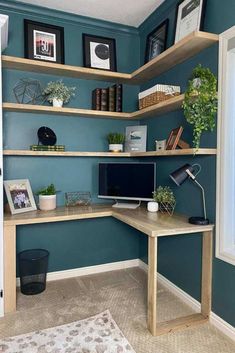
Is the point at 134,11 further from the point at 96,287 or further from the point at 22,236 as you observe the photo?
the point at 96,287

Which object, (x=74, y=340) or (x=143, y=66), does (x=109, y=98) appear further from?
(x=74, y=340)

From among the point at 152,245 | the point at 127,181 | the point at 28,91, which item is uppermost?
the point at 28,91

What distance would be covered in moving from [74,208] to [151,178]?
81 centimetres

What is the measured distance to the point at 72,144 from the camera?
277 centimetres

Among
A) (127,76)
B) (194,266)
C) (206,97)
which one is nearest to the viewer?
(206,97)

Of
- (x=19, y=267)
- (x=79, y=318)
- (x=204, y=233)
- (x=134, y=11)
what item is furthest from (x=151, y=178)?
(x=134, y=11)

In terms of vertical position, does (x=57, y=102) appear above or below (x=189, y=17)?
below

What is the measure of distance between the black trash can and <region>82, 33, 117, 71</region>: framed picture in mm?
1963

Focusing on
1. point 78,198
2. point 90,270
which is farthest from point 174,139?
point 90,270

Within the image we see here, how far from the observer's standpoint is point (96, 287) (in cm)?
256

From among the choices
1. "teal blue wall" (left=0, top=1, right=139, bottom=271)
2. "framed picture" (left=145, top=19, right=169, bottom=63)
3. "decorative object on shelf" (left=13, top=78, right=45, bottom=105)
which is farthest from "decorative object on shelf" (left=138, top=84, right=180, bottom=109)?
"decorative object on shelf" (left=13, top=78, right=45, bottom=105)

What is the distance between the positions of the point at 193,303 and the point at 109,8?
2780mm

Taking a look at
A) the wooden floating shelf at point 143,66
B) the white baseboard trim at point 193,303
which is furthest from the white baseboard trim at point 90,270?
the wooden floating shelf at point 143,66

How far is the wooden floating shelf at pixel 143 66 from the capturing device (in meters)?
1.89
